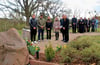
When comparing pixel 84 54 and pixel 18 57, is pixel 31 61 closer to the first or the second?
pixel 18 57

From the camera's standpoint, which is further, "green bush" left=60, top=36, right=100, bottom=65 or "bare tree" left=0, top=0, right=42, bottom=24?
"bare tree" left=0, top=0, right=42, bottom=24

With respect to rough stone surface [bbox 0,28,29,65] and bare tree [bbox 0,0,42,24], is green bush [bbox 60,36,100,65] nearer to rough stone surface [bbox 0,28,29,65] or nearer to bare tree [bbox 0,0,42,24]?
rough stone surface [bbox 0,28,29,65]

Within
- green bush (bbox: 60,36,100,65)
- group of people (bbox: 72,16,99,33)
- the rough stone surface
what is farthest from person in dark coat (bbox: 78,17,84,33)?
the rough stone surface

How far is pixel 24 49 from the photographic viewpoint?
498 cm

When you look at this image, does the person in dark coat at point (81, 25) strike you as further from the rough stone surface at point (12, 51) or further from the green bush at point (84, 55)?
the rough stone surface at point (12, 51)

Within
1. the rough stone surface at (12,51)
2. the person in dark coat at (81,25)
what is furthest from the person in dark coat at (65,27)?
the person in dark coat at (81,25)

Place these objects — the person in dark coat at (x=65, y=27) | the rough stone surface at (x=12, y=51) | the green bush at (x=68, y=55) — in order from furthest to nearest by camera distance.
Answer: the person in dark coat at (x=65, y=27) < the green bush at (x=68, y=55) < the rough stone surface at (x=12, y=51)

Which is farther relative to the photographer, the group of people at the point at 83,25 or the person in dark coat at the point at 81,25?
the person in dark coat at the point at 81,25

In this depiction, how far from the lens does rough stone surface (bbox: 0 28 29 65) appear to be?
4.60 meters

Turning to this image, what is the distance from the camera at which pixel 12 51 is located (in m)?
4.70

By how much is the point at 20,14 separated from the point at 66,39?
813 inches

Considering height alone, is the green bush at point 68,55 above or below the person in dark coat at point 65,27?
below

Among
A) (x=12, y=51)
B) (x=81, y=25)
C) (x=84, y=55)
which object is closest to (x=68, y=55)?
(x=84, y=55)

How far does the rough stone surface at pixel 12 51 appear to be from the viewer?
4598 mm
